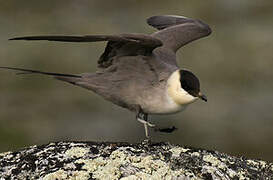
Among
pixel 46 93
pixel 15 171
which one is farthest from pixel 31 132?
pixel 15 171

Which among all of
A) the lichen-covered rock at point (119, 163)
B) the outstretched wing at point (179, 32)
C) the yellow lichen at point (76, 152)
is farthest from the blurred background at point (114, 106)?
the yellow lichen at point (76, 152)

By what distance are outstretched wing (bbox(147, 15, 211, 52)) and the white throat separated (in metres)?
1.51

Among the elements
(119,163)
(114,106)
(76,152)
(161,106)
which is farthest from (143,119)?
(114,106)

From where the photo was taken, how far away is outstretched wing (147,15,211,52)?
8.80m

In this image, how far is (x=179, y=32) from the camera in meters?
9.09

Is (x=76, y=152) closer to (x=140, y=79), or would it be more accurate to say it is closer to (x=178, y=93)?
(x=178, y=93)

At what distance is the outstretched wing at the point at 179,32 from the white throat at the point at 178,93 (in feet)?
4.96

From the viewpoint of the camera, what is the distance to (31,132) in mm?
13820

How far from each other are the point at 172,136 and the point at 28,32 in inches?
219

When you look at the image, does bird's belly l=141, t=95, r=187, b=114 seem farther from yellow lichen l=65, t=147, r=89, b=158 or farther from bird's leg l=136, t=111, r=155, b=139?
yellow lichen l=65, t=147, r=89, b=158

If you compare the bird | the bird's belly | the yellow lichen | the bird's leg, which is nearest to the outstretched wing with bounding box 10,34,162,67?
the bird

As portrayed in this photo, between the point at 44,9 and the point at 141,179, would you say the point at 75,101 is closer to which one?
the point at 44,9

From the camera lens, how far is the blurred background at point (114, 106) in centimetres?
1352

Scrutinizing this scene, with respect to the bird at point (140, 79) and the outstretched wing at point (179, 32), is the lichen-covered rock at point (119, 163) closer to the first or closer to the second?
the bird at point (140, 79)
